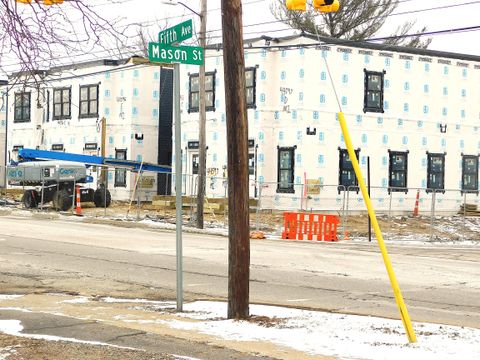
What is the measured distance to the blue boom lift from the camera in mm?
35000

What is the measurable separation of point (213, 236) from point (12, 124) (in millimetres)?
26820

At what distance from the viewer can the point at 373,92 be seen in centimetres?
3619

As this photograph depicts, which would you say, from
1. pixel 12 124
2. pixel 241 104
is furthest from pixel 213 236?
pixel 12 124

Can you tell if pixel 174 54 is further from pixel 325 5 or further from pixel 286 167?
pixel 286 167

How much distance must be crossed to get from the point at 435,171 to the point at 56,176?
1771 centimetres

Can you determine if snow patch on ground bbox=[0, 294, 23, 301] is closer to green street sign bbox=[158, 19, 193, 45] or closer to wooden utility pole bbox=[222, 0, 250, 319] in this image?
wooden utility pole bbox=[222, 0, 250, 319]

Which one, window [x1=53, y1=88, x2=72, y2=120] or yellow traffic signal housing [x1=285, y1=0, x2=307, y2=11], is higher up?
window [x1=53, y1=88, x2=72, y2=120]

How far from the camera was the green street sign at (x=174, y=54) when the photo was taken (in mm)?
9811

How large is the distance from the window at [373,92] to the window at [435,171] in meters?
3.80

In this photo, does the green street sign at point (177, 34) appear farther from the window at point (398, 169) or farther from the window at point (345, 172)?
the window at point (398, 169)

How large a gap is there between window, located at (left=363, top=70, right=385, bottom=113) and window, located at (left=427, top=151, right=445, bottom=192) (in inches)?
149

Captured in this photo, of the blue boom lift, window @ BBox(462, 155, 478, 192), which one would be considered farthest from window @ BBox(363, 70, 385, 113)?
the blue boom lift

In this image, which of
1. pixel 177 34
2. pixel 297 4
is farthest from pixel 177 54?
pixel 297 4

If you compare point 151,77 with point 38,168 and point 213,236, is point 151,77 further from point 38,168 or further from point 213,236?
point 213,236
